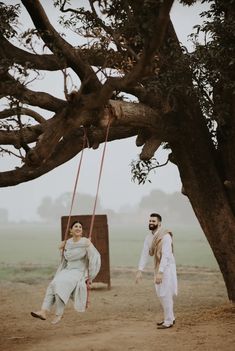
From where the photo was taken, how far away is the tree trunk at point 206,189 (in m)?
11.6

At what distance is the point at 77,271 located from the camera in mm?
9461

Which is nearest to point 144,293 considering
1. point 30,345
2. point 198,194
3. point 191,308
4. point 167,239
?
point 191,308

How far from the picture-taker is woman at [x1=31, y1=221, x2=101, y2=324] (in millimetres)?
9117

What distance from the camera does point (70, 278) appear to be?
9.30 m

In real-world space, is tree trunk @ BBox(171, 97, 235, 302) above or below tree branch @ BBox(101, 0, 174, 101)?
below

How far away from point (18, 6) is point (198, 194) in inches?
196

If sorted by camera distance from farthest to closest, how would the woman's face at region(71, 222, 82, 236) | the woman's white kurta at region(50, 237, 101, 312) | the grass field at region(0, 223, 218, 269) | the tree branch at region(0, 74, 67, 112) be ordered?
the grass field at region(0, 223, 218, 269) < the woman's face at region(71, 222, 82, 236) < the woman's white kurta at region(50, 237, 101, 312) < the tree branch at region(0, 74, 67, 112)

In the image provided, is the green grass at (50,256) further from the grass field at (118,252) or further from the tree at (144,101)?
the tree at (144,101)

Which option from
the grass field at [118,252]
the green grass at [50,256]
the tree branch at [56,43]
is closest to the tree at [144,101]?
the tree branch at [56,43]

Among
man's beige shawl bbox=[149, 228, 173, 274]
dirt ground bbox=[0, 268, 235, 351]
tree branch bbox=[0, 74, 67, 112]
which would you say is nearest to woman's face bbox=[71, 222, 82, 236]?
man's beige shawl bbox=[149, 228, 173, 274]

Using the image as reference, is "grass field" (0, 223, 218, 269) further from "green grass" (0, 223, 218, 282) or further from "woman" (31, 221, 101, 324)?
"woman" (31, 221, 101, 324)

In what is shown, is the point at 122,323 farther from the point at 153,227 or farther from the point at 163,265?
the point at 153,227

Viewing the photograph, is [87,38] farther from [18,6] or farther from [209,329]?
[209,329]

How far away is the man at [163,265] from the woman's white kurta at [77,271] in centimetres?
99
